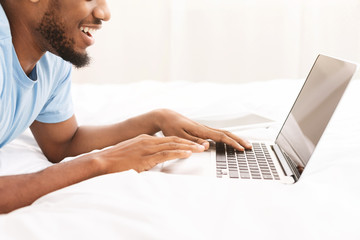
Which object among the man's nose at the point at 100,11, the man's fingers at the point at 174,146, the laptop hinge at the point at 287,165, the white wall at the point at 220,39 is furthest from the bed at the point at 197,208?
the white wall at the point at 220,39

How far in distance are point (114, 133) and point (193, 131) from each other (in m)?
0.25

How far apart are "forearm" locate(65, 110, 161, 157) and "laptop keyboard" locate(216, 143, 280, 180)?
0.22 metres

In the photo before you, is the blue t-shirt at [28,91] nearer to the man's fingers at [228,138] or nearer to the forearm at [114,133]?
the forearm at [114,133]

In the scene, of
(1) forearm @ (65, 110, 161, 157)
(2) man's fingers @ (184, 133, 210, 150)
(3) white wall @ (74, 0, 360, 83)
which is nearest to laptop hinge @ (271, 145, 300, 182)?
(2) man's fingers @ (184, 133, 210, 150)

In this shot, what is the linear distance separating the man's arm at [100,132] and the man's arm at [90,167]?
0.22 metres

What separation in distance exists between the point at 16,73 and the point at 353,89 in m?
1.12

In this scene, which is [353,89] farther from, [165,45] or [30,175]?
[165,45]

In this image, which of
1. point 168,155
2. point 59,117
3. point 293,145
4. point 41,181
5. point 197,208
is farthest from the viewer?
point 59,117

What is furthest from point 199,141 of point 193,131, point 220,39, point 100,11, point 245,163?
point 220,39

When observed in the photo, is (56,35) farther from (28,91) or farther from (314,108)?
(314,108)

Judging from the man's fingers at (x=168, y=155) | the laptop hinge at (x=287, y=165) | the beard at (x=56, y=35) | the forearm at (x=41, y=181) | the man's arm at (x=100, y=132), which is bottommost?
the man's arm at (x=100, y=132)

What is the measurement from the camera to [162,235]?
0.50 metres

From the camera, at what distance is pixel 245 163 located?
896 mm

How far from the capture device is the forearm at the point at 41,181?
0.69m
